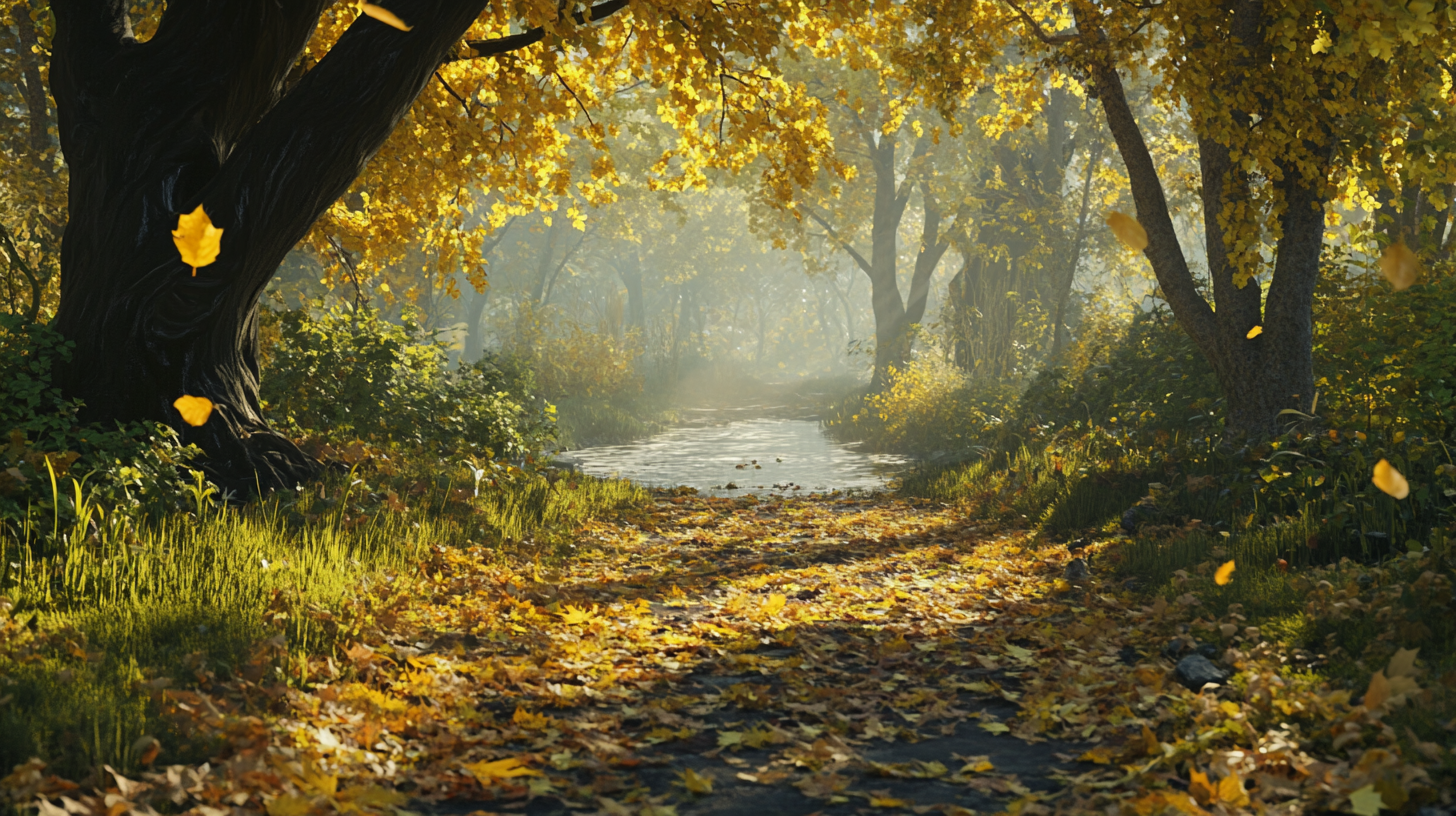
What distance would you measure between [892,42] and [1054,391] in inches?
208

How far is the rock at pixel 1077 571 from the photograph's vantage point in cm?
669

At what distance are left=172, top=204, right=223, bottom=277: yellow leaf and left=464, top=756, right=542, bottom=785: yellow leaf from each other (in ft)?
15.0

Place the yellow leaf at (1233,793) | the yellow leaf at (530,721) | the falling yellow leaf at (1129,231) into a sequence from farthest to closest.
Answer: the falling yellow leaf at (1129,231) → the yellow leaf at (530,721) → the yellow leaf at (1233,793)

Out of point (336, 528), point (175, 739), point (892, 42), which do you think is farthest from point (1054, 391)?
point (175, 739)

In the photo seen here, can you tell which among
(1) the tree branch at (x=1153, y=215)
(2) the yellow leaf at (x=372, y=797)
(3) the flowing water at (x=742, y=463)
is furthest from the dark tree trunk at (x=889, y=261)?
(2) the yellow leaf at (x=372, y=797)

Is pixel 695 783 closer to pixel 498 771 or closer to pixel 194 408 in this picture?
pixel 498 771

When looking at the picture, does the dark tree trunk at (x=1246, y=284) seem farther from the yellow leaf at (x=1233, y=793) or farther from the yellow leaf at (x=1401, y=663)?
the yellow leaf at (x=1233, y=793)

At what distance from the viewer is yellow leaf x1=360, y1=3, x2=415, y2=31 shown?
5812 millimetres

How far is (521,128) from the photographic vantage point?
32.5 ft

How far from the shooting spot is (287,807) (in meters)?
2.82

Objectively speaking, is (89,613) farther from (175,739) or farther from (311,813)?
(311,813)

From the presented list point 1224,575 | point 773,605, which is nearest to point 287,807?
point 773,605

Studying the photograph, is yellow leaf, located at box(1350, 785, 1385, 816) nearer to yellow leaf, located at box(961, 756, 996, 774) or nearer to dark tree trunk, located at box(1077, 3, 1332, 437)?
yellow leaf, located at box(961, 756, 996, 774)

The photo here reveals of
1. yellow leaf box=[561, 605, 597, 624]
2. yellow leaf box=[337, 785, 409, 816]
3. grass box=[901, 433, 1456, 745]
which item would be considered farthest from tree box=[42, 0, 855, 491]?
grass box=[901, 433, 1456, 745]
